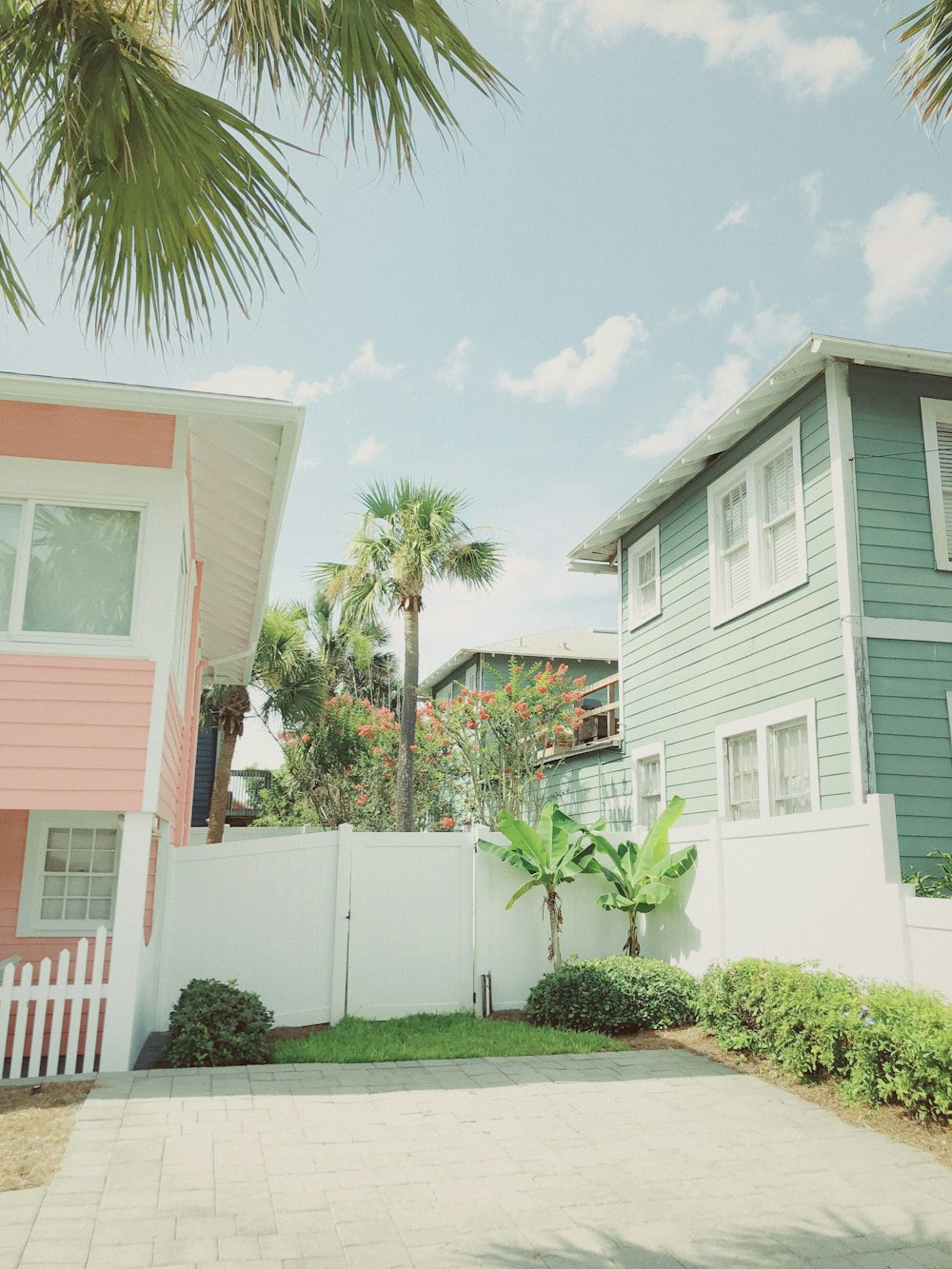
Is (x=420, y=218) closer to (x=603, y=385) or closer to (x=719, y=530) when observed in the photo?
(x=719, y=530)

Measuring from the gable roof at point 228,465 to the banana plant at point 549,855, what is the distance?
4.00 meters

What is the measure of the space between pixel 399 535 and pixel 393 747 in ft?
21.4

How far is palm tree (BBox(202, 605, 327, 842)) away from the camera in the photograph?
20.2 m

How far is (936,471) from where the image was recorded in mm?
9656

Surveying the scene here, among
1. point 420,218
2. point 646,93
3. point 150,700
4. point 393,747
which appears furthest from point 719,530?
point 393,747

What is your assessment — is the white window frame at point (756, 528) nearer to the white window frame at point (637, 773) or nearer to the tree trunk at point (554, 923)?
the white window frame at point (637, 773)

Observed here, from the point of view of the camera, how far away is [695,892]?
997cm

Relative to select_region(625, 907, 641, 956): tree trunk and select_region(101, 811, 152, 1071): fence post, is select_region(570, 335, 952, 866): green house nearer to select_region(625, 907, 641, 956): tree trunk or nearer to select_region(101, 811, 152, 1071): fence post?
select_region(625, 907, 641, 956): tree trunk

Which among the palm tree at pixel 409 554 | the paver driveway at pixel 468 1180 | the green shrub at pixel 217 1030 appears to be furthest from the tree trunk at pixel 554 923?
the palm tree at pixel 409 554

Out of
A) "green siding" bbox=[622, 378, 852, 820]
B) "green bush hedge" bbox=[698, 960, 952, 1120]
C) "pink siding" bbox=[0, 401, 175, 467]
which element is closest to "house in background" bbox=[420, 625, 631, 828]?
"green siding" bbox=[622, 378, 852, 820]

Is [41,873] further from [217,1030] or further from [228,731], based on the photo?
[228,731]

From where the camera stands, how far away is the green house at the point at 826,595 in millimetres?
8961

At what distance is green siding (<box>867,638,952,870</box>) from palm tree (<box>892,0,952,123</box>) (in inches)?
194

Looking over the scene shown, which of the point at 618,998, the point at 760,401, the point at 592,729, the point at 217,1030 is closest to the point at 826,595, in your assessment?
the point at 760,401
